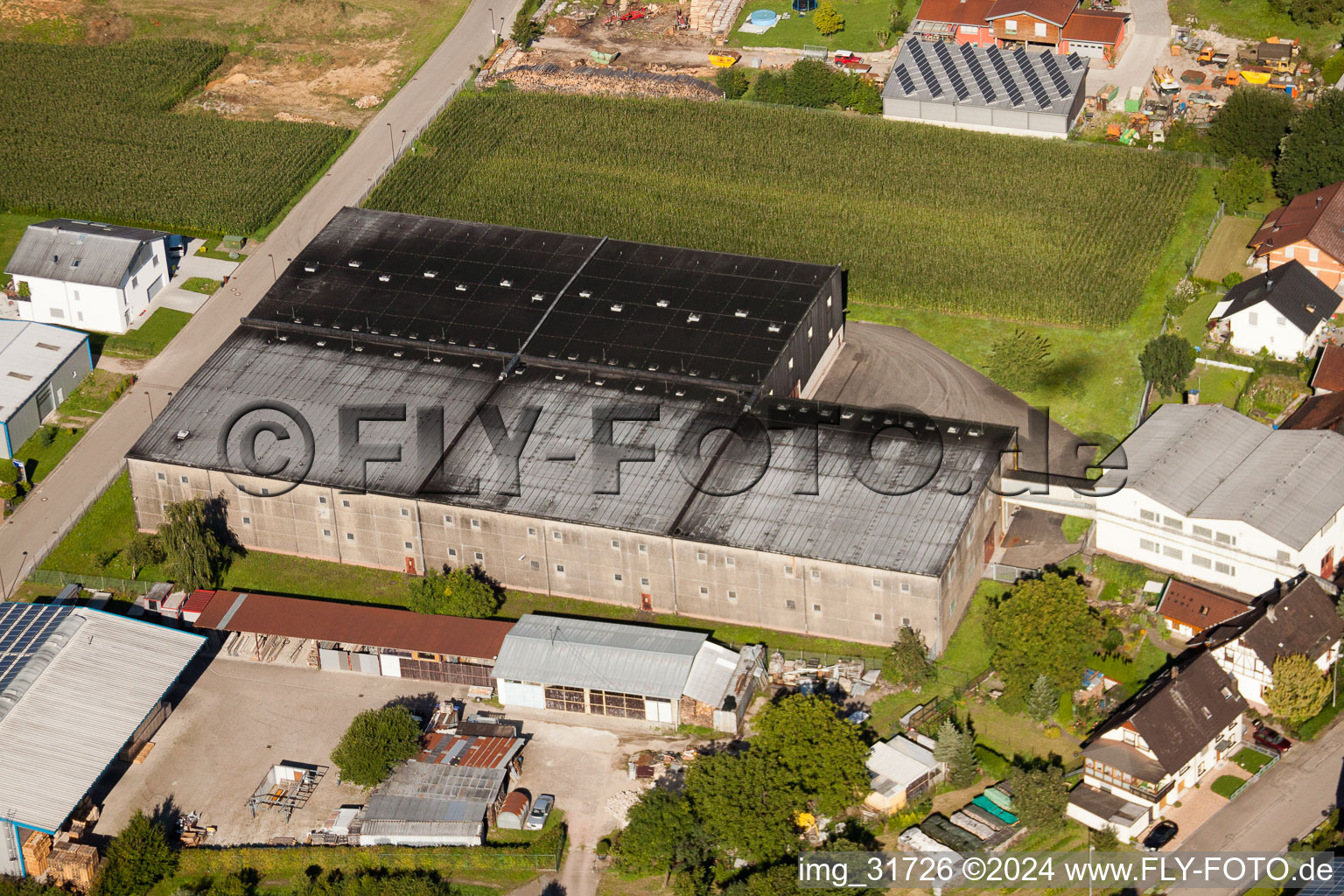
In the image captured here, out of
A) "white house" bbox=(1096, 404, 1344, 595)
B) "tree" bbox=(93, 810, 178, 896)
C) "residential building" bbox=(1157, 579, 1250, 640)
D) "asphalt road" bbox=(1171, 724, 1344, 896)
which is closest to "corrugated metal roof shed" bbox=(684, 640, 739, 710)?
"asphalt road" bbox=(1171, 724, 1344, 896)

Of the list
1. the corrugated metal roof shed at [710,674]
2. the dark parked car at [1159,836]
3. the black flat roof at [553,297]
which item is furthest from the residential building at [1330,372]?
the corrugated metal roof shed at [710,674]

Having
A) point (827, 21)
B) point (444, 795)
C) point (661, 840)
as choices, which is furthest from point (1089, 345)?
point (444, 795)

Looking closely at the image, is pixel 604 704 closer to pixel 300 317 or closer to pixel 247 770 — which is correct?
pixel 247 770

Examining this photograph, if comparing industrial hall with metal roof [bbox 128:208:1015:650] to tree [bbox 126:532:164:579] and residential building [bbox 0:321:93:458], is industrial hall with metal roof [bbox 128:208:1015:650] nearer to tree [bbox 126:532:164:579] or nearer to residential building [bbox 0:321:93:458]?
tree [bbox 126:532:164:579]

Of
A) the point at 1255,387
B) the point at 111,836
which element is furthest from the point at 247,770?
the point at 1255,387

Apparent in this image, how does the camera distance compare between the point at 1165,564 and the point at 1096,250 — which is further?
the point at 1096,250

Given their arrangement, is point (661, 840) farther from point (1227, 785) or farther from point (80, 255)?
point (80, 255)

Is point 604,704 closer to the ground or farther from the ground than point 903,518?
closer to the ground
